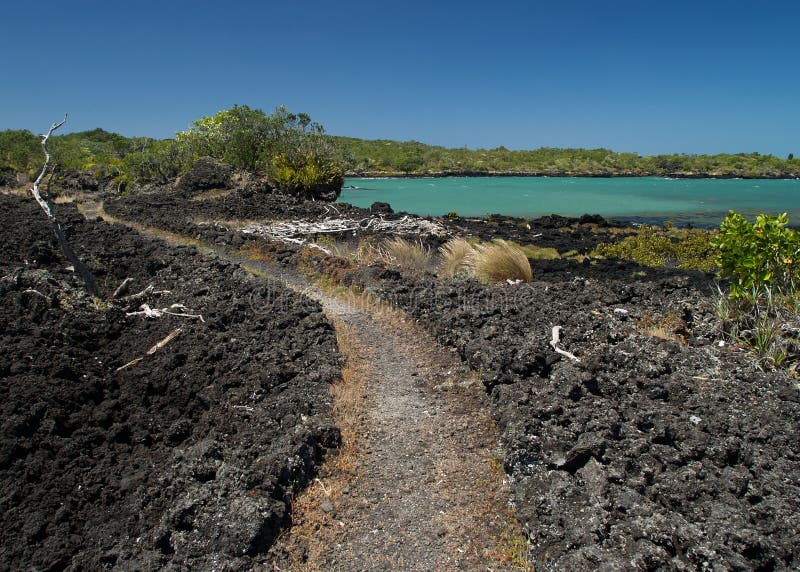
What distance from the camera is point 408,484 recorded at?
4.33 m

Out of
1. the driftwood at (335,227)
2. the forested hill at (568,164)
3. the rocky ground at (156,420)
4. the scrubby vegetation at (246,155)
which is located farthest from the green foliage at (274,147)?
the forested hill at (568,164)

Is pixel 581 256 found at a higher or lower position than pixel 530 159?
lower

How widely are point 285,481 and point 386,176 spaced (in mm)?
66590

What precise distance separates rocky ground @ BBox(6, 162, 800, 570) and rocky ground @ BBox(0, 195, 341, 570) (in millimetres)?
1754

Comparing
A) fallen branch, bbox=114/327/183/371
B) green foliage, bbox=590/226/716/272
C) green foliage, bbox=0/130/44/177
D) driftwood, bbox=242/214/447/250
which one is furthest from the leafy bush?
green foliage, bbox=0/130/44/177

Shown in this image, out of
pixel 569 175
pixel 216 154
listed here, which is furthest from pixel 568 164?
pixel 216 154

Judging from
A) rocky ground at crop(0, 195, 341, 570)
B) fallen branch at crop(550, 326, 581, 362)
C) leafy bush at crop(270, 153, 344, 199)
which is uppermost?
leafy bush at crop(270, 153, 344, 199)

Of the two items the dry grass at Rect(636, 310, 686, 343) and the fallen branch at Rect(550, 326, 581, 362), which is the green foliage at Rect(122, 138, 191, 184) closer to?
the fallen branch at Rect(550, 326, 581, 362)

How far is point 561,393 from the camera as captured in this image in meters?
5.11

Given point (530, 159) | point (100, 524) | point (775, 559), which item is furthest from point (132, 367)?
point (530, 159)

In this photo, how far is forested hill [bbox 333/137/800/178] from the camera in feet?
254

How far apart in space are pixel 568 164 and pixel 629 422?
95817 mm

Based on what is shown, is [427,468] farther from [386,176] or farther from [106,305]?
[386,176]

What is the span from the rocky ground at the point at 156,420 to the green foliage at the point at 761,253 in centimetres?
515
